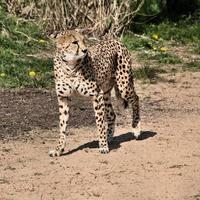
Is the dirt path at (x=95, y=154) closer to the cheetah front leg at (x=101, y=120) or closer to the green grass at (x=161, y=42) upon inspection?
the cheetah front leg at (x=101, y=120)

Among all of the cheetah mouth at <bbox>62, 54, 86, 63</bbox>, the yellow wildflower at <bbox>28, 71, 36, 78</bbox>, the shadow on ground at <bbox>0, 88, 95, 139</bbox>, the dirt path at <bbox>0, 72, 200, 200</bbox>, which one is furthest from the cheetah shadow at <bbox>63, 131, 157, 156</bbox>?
the yellow wildflower at <bbox>28, 71, 36, 78</bbox>

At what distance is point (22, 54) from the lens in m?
12.7

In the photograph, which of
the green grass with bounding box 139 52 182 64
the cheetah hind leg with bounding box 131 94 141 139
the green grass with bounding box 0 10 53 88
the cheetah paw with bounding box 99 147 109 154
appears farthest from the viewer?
the green grass with bounding box 139 52 182 64

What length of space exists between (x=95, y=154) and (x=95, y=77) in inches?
32.3

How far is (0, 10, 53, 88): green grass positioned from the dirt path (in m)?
0.53

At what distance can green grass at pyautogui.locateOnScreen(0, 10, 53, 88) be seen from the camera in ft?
A: 37.0

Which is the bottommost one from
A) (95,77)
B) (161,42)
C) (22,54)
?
(161,42)

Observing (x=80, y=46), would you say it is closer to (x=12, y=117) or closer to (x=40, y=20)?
(x=12, y=117)

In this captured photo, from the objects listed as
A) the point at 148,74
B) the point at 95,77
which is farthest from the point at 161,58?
the point at 95,77

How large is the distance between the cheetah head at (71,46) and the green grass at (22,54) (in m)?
3.53

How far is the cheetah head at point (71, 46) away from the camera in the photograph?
744 cm

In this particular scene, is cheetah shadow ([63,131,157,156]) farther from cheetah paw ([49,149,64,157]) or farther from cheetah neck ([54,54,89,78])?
cheetah neck ([54,54,89,78])

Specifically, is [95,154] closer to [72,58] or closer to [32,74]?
[72,58]

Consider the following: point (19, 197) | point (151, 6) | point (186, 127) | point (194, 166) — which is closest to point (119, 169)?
point (194, 166)
